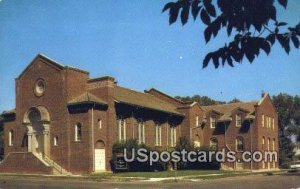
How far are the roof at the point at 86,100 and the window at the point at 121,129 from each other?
327 centimetres

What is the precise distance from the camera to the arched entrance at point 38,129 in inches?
1613

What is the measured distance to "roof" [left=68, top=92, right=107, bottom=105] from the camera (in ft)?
127

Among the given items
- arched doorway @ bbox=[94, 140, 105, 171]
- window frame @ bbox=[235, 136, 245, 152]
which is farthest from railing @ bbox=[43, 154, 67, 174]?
window frame @ bbox=[235, 136, 245, 152]

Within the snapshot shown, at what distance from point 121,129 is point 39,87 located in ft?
27.1

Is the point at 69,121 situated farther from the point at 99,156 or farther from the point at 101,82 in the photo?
the point at 101,82

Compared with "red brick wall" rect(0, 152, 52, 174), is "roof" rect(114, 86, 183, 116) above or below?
above

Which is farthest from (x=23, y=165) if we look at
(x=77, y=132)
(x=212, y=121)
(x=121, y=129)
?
(x=212, y=121)

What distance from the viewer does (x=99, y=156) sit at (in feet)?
129

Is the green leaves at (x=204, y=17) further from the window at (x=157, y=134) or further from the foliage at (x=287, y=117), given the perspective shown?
the foliage at (x=287, y=117)

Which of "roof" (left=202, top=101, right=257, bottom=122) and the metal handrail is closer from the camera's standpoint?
the metal handrail

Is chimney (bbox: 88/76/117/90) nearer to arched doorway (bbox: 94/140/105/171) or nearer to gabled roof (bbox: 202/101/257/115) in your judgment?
arched doorway (bbox: 94/140/105/171)

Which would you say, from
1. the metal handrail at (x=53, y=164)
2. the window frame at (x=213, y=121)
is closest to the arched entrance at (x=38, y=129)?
the metal handrail at (x=53, y=164)

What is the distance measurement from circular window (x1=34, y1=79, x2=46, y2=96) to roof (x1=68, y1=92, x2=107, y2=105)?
3839mm

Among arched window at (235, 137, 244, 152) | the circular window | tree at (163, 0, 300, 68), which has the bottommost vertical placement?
arched window at (235, 137, 244, 152)
